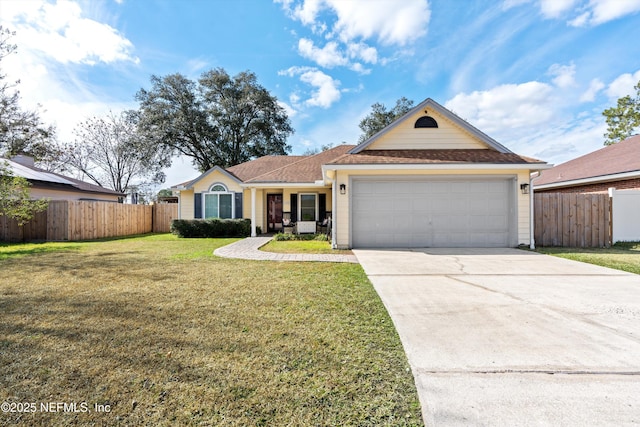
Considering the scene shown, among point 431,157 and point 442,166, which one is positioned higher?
point 431,157

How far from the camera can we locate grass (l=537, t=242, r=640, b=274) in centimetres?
640

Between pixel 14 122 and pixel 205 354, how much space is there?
22.7m

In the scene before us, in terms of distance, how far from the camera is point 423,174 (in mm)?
9328

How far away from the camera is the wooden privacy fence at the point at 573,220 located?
9.58 metres

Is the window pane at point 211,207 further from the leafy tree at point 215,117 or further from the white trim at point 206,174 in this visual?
the leafy tree at point 215,117

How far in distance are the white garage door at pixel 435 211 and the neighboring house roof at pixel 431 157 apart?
2.16 feet

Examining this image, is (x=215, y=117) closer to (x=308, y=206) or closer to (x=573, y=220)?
(x=308, y=206)

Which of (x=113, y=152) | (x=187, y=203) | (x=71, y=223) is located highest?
(x=113, y=152)

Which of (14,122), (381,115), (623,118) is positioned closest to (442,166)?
(381,115)

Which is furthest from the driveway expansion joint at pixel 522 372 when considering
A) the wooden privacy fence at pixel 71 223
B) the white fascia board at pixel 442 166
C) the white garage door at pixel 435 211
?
the wooden privacy fence at pixel 71 223

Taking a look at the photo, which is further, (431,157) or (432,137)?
(432,137)

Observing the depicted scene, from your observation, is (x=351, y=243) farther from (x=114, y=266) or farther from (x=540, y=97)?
(x=540, y=97)

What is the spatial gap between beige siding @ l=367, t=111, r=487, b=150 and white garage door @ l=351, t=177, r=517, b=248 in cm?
168

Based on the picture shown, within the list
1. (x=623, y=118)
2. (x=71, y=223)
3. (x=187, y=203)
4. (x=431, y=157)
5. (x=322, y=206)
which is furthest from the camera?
(x=623, y=118)
